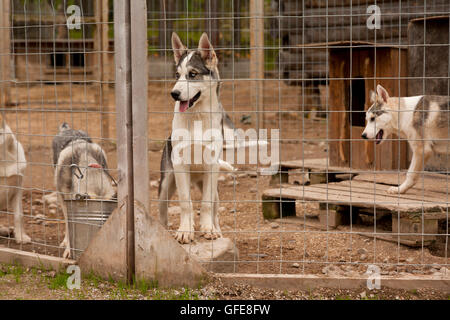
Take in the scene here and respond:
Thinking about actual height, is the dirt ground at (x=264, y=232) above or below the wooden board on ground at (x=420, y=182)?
below

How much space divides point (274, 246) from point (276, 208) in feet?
4.17

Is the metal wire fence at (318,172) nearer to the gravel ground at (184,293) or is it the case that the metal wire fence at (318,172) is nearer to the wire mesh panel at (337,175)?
the wire mesh panel at (337,175)

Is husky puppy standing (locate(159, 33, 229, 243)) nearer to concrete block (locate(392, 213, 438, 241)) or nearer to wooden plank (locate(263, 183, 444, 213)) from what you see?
wooden plank (locate(263, 183, 444, 213))

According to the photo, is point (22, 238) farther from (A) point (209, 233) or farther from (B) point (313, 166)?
(B) point (313, 166)

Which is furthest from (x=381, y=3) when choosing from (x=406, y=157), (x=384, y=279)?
(x=384, y=279)

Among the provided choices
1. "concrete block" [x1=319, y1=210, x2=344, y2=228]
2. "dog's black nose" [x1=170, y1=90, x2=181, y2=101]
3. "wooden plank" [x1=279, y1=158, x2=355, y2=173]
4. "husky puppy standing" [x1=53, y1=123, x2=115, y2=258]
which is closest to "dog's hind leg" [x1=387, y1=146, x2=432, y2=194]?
"concrete block" [x1=319, y1=210, x2=344, y2=228]

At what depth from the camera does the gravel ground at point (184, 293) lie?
4027 mm

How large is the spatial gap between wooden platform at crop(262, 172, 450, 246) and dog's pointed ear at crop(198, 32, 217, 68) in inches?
49.3

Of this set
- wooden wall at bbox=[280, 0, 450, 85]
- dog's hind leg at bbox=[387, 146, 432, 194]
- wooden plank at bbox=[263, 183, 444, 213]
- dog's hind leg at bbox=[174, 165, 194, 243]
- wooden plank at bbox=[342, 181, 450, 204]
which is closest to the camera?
dog's hind leg at bbox=[174, 165, 194, 243]

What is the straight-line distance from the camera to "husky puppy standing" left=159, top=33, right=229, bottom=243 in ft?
15.6

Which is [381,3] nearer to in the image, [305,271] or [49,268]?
[305,271]

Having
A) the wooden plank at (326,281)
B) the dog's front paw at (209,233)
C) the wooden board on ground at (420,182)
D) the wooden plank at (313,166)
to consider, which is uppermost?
the wooden plank at (313,166)

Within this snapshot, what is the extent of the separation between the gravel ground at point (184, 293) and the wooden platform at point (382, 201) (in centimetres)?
93

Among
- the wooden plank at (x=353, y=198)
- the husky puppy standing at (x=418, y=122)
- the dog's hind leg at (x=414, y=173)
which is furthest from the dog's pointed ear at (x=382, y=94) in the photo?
the wooden plank at (x=353, y=198)
